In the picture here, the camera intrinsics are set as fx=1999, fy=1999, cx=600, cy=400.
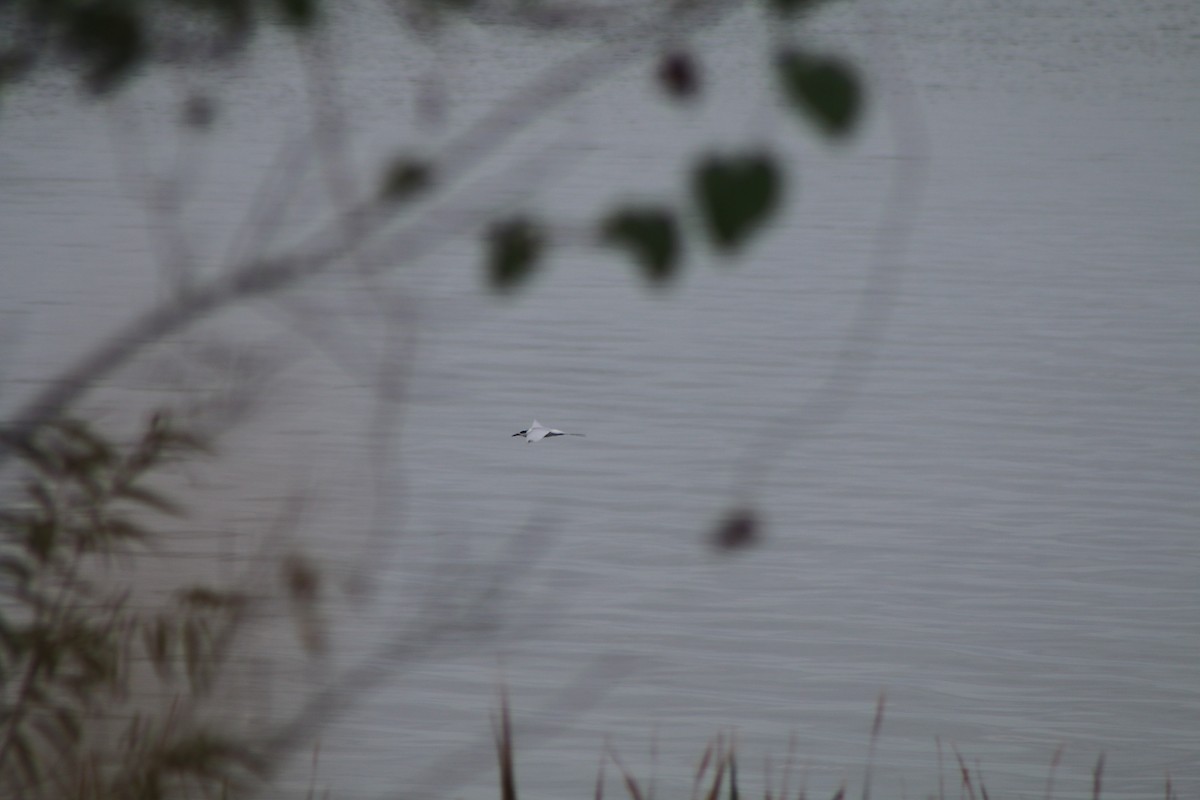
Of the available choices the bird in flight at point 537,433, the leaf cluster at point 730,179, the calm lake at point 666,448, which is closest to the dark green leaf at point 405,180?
the calm lake at point 666,448

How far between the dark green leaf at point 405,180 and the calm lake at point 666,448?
6cm

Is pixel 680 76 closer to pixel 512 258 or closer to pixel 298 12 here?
pixel 512 258

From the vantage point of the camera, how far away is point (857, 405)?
864cm

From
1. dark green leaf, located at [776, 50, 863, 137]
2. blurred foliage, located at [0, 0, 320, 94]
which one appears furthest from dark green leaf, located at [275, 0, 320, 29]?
dark green leaf, located at [776, 50, 863, 137]

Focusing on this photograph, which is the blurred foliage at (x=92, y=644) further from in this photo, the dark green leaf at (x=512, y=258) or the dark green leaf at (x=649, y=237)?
the dark green leaf at (x=649, y=237)

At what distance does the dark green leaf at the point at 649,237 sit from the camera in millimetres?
1356

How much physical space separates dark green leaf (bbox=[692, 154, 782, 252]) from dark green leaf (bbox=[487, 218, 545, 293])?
22 centimetres

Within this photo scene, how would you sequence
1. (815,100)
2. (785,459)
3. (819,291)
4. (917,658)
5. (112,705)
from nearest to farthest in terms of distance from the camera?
(815,100) < (112,705) < (917,658) < (785,459) < (819,291)

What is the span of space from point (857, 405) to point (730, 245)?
7.51 meters

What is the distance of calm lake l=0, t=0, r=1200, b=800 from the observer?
2.44 metres

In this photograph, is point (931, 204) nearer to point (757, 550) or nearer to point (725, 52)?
point (725, 52)

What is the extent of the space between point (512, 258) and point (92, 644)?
107 cm

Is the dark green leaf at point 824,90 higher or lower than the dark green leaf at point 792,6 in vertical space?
lower

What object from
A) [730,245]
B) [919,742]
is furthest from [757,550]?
[730,245]
